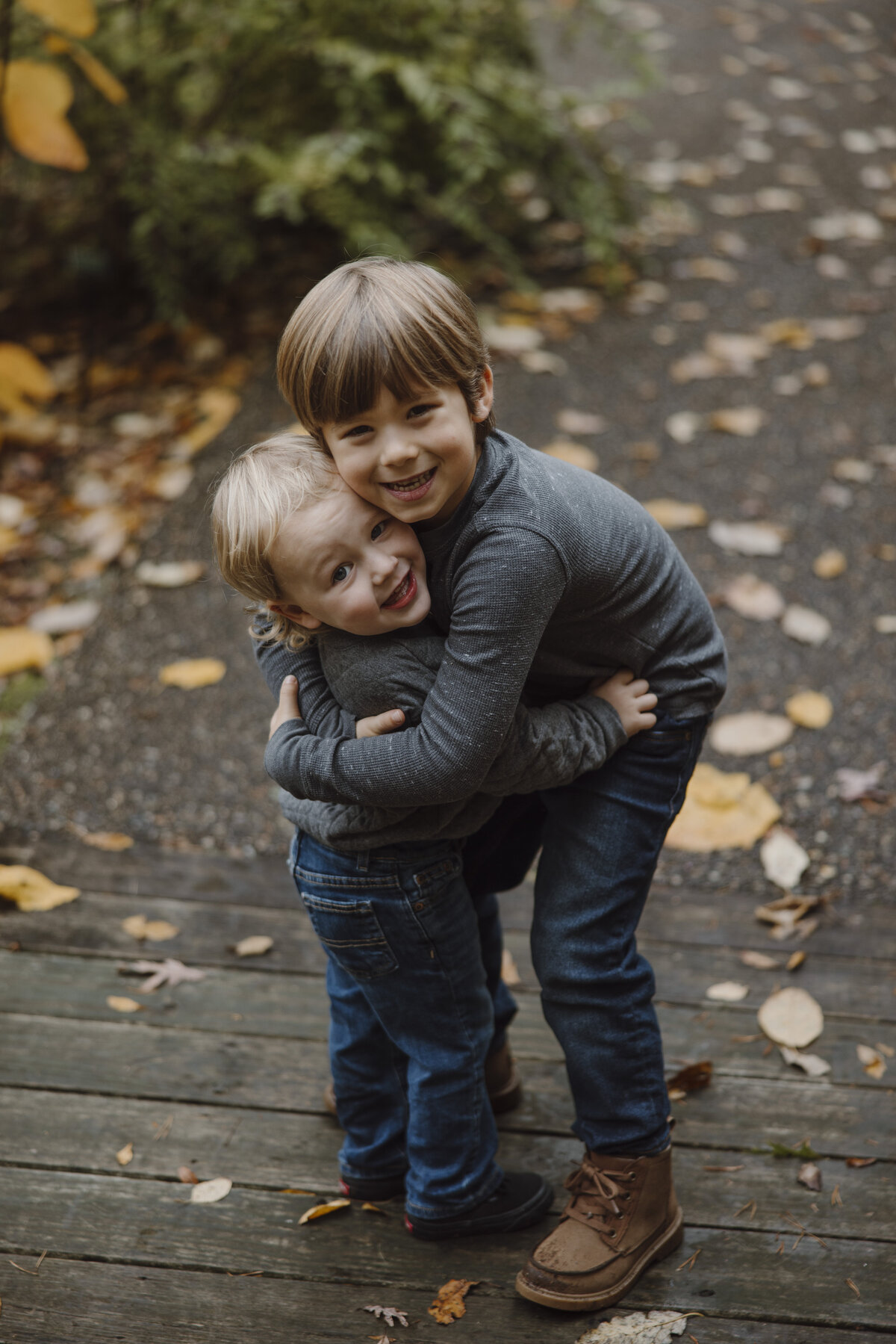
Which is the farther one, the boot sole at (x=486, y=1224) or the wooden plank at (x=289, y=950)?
the wooden plank at (x=289, y=950)

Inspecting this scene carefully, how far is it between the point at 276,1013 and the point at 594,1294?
79 centimetres

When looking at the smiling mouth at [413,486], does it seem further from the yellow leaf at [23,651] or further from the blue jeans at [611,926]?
the yellow leaf at [23,651]

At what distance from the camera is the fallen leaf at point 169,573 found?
134 inches

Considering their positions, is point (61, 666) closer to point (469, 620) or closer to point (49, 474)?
point (49, 474)

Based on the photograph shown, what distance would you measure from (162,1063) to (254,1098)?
189 mm

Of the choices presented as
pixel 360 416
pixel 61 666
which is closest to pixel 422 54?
pixel 61 666

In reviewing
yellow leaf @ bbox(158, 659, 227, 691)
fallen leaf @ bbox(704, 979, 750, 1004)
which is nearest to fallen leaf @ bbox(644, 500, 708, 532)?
yellow leaf @ bbox(158, 659, 227, 691)

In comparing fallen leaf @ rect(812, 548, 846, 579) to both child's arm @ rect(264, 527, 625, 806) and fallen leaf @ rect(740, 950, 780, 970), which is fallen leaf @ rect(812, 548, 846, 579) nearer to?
fallen leaf @ rect(740, 950, 780, 970)

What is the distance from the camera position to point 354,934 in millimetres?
1575

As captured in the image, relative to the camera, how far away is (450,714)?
137 cm

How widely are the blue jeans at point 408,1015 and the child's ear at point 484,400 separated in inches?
23.2

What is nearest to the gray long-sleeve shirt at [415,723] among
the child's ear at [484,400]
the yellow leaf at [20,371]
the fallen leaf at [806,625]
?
the child's ear at [484,400]

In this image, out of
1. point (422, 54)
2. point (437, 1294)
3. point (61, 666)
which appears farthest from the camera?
point (422, 54)

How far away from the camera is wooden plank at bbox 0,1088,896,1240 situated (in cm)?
174
